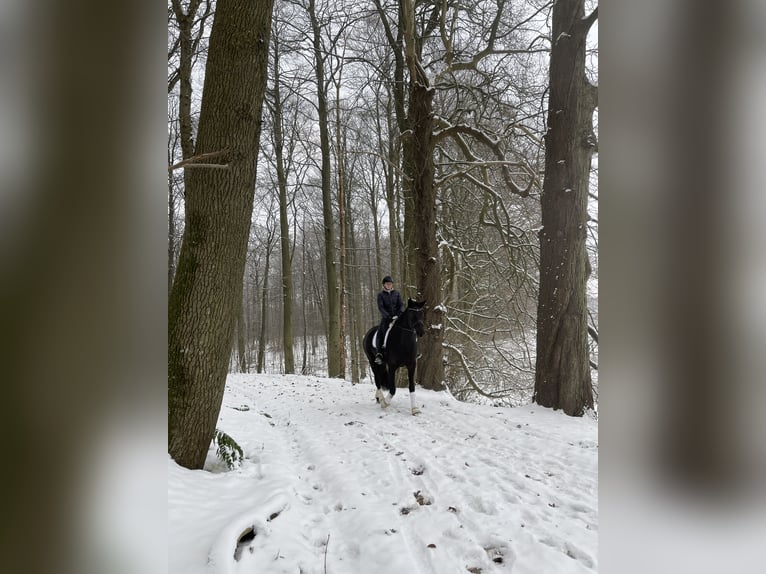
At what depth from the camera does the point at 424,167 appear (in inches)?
307

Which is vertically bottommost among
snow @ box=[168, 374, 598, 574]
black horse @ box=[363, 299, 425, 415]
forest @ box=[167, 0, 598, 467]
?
snow @ box=[168, 374, 598, 574]

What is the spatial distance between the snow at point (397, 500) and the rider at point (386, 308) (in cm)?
147

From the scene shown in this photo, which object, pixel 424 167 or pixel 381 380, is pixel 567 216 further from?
pixel 381 380

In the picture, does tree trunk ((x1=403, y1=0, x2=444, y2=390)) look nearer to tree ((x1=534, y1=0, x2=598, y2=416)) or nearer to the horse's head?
the horse's head

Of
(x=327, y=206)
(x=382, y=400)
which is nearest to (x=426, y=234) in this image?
(x=382, y=400)

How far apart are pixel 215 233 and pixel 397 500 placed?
2535mm

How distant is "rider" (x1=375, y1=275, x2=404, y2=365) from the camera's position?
655cm

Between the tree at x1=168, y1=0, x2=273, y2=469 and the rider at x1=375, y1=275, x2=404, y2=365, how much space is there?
3.32 meters

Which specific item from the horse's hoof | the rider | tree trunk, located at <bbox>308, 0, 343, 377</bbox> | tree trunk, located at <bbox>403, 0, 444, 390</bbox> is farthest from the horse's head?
tree trunk, located at <bbox>308, 0, 343, 377</bbox>

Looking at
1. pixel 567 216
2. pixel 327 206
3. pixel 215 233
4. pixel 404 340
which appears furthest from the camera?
pixel 327 206

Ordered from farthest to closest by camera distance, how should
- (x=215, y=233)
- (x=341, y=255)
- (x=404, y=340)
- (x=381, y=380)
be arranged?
(x=341, y=255), (x=381, y=380), (x=404, y=340), (x=215, y=233)
